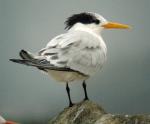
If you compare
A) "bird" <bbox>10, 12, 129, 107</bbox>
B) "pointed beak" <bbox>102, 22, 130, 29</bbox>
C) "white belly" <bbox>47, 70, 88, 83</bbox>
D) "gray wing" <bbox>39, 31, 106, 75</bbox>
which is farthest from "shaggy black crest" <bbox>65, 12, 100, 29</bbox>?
"white belly" <bbox>47, 70, 88, 83</bbox>

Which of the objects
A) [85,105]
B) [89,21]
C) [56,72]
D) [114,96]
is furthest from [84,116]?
[114,96]

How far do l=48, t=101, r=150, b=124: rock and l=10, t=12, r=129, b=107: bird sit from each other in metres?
0.52

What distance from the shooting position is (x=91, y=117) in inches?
429

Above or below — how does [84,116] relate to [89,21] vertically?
below

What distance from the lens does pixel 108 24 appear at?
1352cm

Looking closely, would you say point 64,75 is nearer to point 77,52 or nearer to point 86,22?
point 77,52

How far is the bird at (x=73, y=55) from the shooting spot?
11578 mm

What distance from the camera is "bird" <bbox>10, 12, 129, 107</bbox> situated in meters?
11.6

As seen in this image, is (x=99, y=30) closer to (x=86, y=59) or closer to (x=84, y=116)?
(x=86, y=59)

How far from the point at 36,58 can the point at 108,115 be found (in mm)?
1637

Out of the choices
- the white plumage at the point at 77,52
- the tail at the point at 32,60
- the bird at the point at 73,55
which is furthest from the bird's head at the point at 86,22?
the tail at the point at 32,60

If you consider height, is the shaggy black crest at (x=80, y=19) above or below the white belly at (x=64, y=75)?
above

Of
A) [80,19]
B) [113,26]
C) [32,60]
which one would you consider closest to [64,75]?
[32,60]

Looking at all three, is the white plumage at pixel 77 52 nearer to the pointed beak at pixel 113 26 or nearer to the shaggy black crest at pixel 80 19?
the shaggy black crest at pixel 80 19
